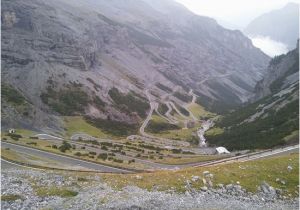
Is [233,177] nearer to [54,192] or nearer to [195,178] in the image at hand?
[195,178]

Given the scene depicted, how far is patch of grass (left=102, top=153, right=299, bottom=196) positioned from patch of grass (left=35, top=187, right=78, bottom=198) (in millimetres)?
5655

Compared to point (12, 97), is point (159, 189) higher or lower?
higher

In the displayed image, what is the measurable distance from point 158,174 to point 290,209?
1743cm

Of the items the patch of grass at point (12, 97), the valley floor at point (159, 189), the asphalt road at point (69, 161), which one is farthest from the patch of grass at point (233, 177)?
the patch of grass at point (12, 97)

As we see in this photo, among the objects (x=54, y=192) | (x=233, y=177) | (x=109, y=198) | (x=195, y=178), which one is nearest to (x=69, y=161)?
(x=54, y=192)

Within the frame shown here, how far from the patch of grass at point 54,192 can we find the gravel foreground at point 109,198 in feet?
1.83

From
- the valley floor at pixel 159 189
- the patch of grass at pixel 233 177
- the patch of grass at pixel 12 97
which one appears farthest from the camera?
the patch of grass at pixel 12 97

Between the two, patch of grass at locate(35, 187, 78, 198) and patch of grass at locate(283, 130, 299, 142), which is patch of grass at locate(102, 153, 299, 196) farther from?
patch of grass at locate(283, 130, 299, 142)

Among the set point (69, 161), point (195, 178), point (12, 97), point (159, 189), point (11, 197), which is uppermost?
point (195, 178)

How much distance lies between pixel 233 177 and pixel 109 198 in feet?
58.5

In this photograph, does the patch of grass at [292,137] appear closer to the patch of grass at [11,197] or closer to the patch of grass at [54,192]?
the patch of grass at [54,192]

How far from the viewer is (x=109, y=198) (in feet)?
146

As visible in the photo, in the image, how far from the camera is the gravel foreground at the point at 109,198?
4303cm

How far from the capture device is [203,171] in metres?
54.0
